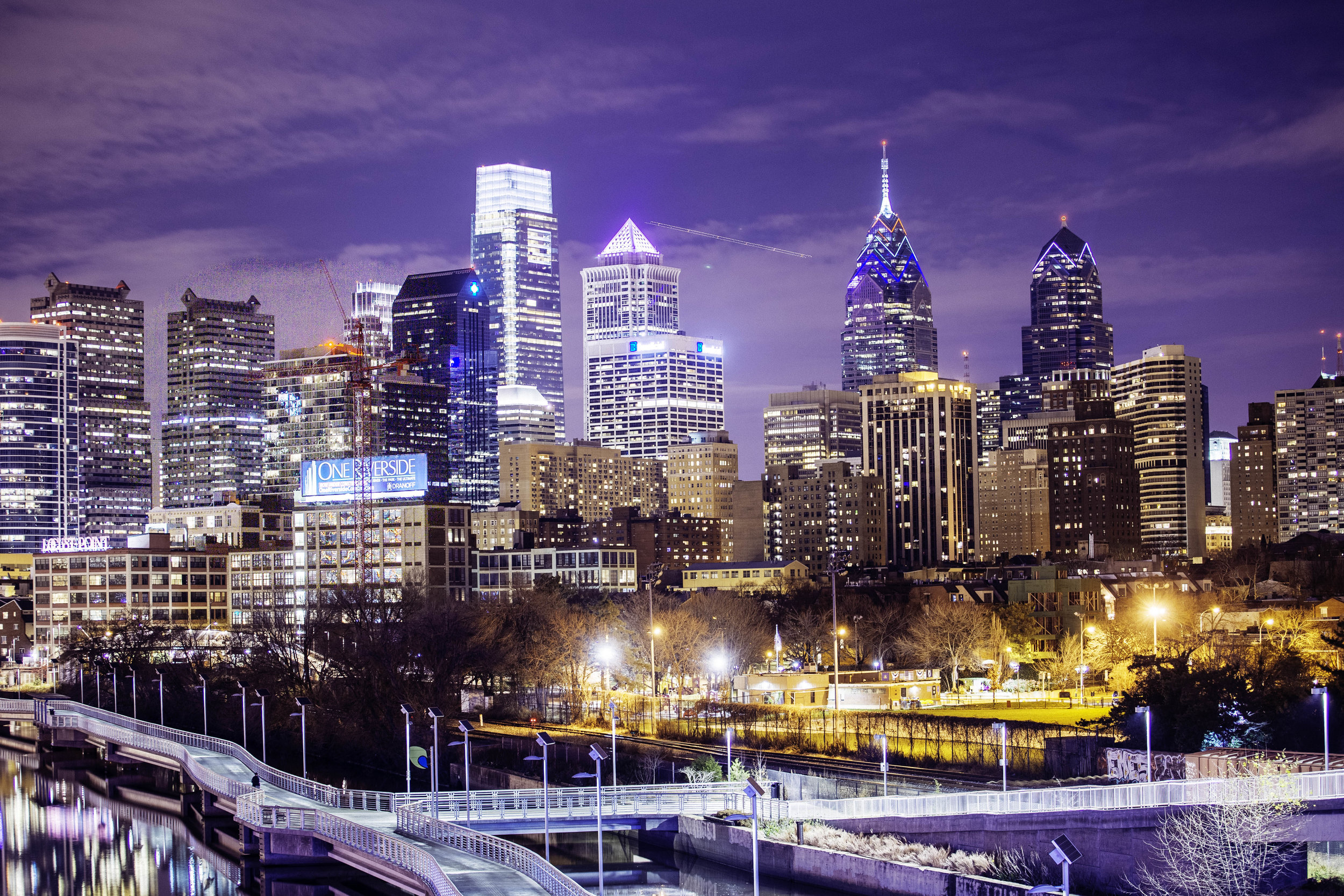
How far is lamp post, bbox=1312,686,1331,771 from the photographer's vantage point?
56750 mm

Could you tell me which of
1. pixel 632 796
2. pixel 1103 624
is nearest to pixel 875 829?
pixel 632 796

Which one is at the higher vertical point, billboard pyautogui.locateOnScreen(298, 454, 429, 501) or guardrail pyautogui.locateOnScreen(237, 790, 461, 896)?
billboard pyautogui.locateOnScreen(298, 454, 429, 501)

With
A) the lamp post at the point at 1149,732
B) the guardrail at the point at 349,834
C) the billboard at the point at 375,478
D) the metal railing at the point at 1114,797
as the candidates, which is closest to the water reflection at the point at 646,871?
the metal railing at the point at 1114,797

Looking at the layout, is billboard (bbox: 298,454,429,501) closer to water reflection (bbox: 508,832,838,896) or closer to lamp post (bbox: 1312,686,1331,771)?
water reflection (bbox: 508,832,838,896)

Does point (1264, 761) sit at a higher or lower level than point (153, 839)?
higher

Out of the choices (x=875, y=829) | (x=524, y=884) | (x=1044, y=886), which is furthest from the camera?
(x=875, y=829)

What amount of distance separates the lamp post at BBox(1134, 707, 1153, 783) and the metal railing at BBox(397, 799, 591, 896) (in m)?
23.3

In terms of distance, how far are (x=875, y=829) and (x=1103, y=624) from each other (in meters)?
80.8

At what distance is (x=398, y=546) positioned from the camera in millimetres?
186875

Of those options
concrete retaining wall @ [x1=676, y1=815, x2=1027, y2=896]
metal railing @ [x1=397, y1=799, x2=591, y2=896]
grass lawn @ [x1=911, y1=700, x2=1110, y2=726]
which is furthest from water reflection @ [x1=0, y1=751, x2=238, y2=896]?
grass lawn @ [x1=911, y1=700, x2=1110, y2=726]

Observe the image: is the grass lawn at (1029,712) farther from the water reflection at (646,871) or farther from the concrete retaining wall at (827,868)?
→ the concrete retaining wall at (827,868)

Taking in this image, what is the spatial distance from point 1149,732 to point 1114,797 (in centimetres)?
835

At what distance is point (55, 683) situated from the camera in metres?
158

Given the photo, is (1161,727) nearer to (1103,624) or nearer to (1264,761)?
(1264,761)
